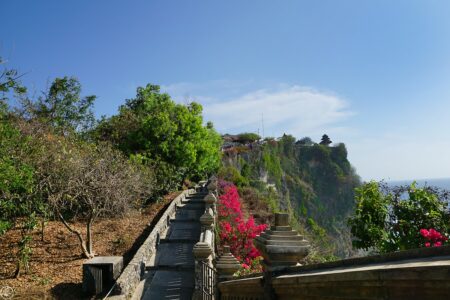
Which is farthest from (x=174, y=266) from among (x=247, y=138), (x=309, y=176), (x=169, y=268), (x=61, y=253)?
(x=309, y=176)

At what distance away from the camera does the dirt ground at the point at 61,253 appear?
9837mm

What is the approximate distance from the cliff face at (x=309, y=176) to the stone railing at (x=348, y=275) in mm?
44591

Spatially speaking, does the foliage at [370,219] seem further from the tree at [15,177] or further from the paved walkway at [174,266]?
the tree at [15,177]

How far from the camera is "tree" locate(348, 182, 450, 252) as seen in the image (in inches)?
408

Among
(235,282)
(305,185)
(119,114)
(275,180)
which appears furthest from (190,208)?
(305,185)

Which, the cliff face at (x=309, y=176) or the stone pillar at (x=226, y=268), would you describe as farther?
the cliff face at (x=309, y=176)

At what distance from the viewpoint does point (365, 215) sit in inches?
450

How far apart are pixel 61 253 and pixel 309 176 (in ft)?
225

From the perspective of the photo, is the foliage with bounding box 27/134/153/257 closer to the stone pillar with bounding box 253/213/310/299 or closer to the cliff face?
the stone pillar with bounding box 253/213/310/299

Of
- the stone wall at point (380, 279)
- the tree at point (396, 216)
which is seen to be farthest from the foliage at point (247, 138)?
the stone wall at point (380, 279)

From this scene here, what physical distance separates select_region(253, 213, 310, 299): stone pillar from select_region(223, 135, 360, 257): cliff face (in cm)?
4455

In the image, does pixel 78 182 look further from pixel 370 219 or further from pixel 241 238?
pixel 370 219

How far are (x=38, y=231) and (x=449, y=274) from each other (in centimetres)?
1602

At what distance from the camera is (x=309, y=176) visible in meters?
76.5
